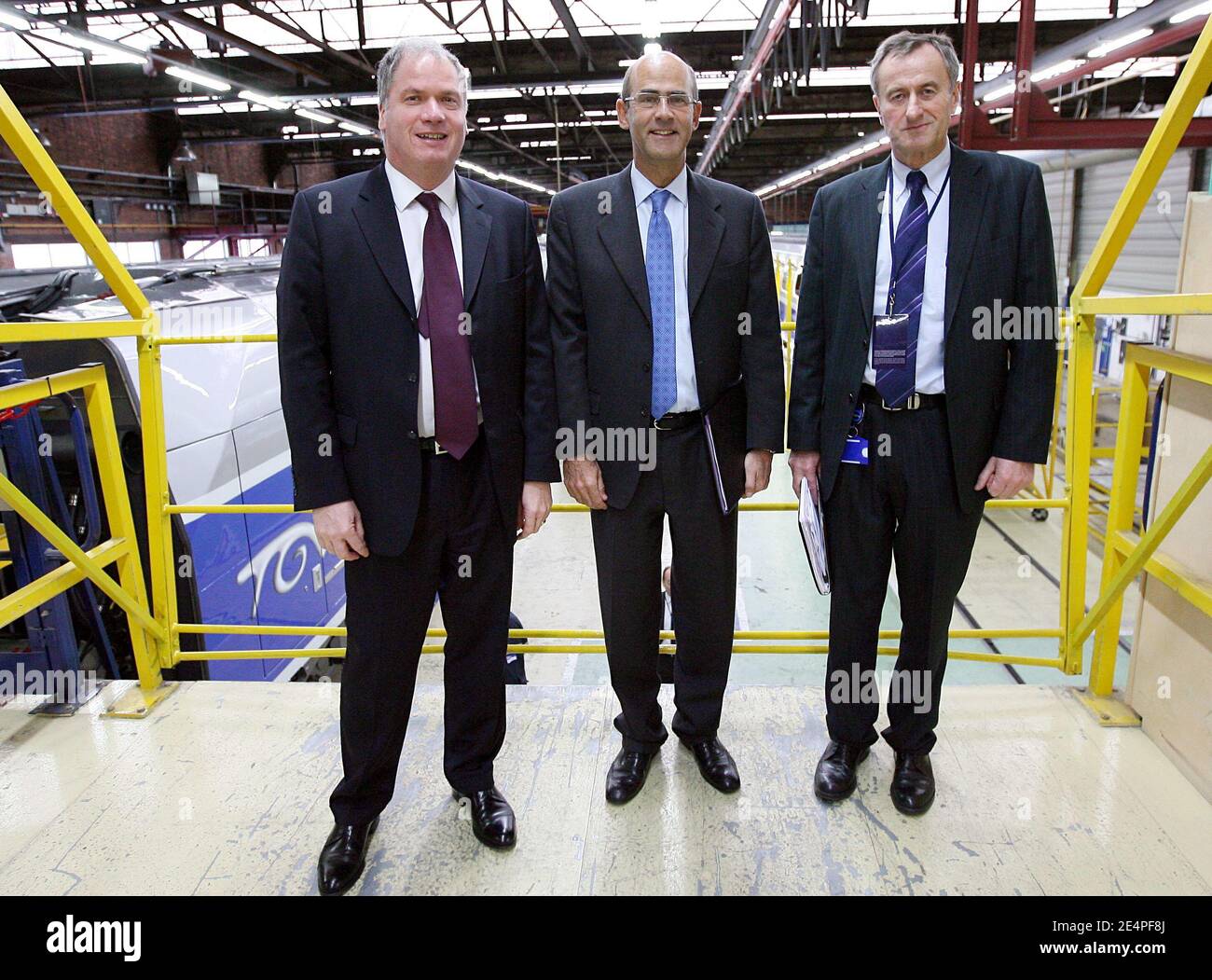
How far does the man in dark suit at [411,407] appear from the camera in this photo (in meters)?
2.03

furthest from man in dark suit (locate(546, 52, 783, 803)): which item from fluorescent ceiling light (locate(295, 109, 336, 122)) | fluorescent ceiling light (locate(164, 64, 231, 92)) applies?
fluorescent ceiling light (locate(295, 109, 336, 122))

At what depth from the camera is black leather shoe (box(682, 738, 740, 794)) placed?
2.47m

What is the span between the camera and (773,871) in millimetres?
2184

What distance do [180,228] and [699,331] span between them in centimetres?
1804

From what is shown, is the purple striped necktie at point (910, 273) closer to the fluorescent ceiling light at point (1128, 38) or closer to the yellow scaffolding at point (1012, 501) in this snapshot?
the yellow scaffolding at point (1012, 501)

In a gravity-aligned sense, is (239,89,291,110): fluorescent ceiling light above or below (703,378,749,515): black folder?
above

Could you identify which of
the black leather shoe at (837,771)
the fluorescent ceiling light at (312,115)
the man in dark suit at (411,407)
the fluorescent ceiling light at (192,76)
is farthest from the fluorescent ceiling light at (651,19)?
the black leather shoe at (837,771)

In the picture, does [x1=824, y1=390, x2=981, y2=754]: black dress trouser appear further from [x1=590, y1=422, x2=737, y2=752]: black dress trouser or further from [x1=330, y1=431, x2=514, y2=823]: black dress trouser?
[x1=330, y1=431, x2=514, y2=823]: black dress trouser

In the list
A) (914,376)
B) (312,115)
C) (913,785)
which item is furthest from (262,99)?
(913,785)

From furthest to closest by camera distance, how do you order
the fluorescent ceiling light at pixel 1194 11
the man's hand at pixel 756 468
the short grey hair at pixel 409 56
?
the fluorescent ceiling light at pixel 1194 11 → the man's hand at pixel 756 468 → the short grey hair at pixel 409 56

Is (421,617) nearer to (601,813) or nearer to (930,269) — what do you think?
(601,813)

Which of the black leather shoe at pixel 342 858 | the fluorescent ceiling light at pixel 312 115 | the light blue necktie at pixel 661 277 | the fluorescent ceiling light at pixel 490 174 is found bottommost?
the black leather shoe at pixel 342 858

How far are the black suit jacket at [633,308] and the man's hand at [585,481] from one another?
0.02 metres

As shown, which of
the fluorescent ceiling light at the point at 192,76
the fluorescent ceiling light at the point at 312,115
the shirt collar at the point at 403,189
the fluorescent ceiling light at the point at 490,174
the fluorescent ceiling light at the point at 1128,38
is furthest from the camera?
the fluorescent ceiling light at the point at 490,174
